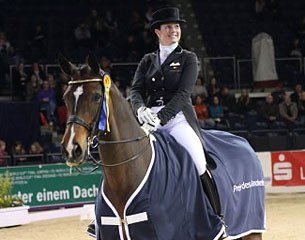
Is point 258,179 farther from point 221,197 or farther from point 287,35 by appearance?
point 287,35

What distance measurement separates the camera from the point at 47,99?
1577cm

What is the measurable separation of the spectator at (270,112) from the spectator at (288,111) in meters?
0.13

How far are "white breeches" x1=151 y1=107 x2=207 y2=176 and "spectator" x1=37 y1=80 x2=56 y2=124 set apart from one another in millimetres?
10180

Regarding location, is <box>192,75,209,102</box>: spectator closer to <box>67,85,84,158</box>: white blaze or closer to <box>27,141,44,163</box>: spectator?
<box>27,141,44,163</box>: spectator

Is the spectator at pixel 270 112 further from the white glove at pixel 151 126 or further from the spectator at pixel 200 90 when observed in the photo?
the white glove at pixel 151 126

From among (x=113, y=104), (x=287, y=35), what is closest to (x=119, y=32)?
(x=287, y=35)

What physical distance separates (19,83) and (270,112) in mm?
5792

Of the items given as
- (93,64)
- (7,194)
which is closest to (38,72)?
(7,194)

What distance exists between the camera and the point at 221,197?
19.2ft

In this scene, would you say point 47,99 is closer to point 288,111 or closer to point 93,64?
point 288,111

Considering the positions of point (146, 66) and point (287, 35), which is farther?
point (287, 35)

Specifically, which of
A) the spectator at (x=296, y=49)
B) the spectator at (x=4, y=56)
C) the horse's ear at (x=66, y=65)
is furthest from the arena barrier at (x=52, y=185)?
the spectator at (x=296, y=49)

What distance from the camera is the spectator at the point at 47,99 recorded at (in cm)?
1576

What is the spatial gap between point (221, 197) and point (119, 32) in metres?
14.8
